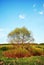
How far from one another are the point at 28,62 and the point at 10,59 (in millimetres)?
268

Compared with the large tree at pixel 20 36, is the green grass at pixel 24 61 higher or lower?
lower

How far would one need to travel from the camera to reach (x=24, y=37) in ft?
6.37

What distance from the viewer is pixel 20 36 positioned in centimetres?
194

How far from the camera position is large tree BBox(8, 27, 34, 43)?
1.94m

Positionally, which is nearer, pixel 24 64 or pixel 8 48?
pixel 24 64

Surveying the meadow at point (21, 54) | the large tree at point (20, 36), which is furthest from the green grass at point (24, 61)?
the large tree at point (20, 36)

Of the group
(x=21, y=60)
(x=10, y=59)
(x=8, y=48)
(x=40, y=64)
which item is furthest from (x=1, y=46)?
(x=40, y=64)

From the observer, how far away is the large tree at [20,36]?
76.3 inches

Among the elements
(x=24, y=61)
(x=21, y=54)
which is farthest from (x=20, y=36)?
(x=24, y=61)

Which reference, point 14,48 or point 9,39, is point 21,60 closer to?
point 14,48

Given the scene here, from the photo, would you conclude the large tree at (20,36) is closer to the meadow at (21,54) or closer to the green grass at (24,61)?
the meadow at (21,54)

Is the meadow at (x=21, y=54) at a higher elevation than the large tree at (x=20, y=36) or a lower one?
lower

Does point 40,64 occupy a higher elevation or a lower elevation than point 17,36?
lower

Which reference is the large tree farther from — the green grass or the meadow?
the green grass
